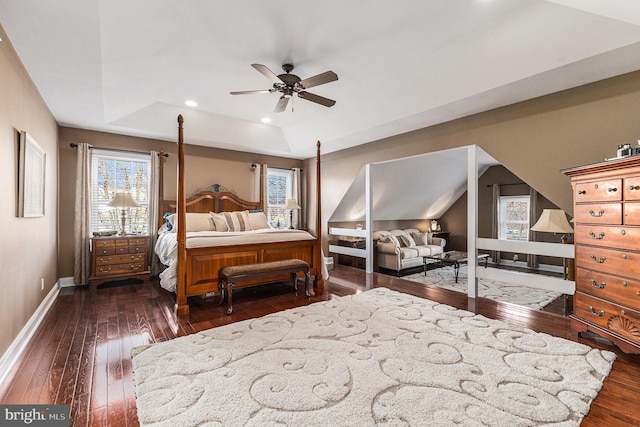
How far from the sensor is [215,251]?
3732 millimetres

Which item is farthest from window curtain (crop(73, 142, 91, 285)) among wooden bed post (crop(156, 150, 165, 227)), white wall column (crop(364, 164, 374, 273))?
white wall column (crop(364, 164, 374, 273))

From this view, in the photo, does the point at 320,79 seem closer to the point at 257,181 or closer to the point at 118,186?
the point at 257,181

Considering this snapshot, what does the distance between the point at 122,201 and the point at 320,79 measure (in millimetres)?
3578

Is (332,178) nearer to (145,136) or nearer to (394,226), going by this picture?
(394,226)

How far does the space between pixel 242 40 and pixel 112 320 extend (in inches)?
123

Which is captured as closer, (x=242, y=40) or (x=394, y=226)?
(x=242, y=40)

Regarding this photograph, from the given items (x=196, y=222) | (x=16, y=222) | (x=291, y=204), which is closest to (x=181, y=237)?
(x=16, y=222)

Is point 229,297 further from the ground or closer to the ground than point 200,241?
closer to the ground

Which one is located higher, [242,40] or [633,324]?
[242,40]

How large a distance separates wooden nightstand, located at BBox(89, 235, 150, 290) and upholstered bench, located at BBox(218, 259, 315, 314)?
179 centimetres

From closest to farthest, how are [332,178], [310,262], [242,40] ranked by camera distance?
[242,40], [310,262], [332,178]

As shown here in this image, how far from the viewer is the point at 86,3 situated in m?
1.97

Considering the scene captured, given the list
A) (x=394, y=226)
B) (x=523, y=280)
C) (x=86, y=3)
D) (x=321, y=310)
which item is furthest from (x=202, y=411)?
(x=394, y=226)

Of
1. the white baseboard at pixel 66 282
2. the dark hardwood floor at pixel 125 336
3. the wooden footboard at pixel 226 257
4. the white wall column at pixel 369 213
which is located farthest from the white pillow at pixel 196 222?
the white wall column at pixel 369 213
